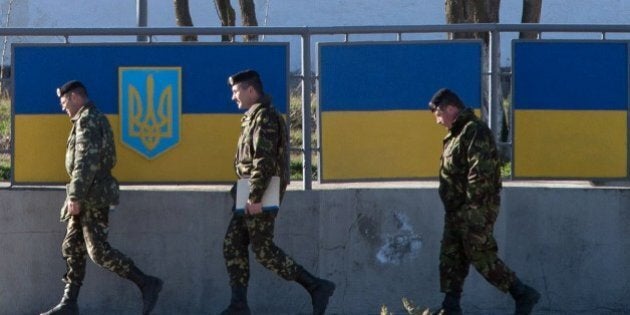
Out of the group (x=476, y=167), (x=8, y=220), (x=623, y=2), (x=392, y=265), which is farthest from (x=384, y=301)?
(x=623, y=2)

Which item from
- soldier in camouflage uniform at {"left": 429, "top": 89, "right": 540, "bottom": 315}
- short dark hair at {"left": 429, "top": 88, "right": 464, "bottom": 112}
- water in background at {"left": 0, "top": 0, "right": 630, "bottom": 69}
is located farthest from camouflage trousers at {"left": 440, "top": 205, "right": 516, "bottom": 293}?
water in background at {"left": 0, "top": 0, "right": 630, "bottom": 69}

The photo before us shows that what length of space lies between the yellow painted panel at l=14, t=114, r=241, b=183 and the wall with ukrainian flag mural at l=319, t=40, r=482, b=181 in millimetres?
715

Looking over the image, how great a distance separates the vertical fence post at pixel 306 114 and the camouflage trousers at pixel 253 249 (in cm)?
87

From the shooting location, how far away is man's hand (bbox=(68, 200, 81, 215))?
8188mm

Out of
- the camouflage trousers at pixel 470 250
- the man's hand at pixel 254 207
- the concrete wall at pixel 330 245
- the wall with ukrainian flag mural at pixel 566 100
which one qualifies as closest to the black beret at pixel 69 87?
the concrete wall at pixel 330 245

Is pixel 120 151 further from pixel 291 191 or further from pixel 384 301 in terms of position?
pixel 384 301

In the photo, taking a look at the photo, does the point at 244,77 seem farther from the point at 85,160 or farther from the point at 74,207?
the point at 74,207

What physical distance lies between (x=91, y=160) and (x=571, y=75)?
350 centimetres

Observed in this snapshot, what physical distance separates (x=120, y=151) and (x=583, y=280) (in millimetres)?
3486

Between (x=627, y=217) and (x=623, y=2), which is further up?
(x=623, y=2)

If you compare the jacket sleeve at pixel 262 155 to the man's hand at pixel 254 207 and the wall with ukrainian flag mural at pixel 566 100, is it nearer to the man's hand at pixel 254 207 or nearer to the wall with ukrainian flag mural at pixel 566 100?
the man's hand at pixel 254 207

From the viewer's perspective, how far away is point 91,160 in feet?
26.7

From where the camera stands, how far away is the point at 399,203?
29.2ft

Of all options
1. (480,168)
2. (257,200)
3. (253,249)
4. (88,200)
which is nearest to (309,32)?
(257,200)
